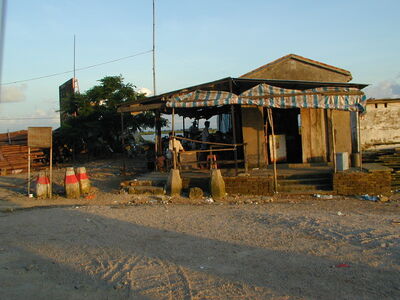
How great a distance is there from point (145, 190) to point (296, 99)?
16.7 feet

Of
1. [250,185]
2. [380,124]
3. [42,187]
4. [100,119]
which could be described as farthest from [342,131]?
[100,119]

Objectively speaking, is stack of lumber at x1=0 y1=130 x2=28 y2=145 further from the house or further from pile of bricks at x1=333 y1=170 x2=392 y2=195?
pile of bricks at x1=333 y1=170 x2=392 y2=195

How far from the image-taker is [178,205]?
32.9ft

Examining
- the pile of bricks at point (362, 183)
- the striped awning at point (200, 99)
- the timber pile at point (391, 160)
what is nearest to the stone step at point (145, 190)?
the striped awning at point (200, 99)

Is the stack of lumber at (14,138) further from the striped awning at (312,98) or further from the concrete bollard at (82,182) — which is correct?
the striped awning at (312,98)

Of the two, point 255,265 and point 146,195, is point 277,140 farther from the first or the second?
point 255,265

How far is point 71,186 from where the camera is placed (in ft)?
37.5

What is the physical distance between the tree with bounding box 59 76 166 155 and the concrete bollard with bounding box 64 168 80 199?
34.5ft

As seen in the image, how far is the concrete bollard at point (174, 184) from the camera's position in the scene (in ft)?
35.9

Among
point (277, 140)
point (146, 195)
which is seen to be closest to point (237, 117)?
point (277, 140)

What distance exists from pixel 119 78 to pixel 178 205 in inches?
601

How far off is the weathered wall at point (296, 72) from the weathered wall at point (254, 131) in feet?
5.25

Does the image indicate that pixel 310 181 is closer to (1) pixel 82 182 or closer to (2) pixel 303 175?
(2) pixel 303 175

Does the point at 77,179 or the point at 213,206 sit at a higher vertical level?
the point at 77,179
